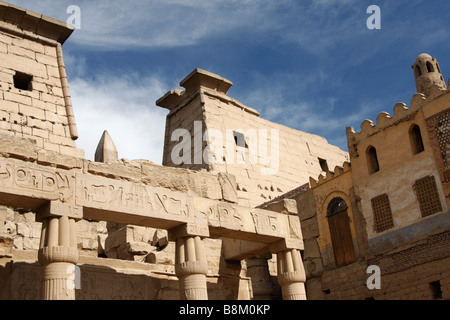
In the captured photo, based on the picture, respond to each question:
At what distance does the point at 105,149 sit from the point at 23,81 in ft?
10.1

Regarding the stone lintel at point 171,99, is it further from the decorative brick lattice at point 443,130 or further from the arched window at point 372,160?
the decorative brick lattice at point 443,130

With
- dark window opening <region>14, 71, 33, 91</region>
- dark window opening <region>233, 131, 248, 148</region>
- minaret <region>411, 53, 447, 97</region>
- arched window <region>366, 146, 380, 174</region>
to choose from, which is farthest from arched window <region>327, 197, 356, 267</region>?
dark window opening <region>14, 71, 33, 91</region>

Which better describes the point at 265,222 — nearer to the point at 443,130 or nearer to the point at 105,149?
the point at 105,149

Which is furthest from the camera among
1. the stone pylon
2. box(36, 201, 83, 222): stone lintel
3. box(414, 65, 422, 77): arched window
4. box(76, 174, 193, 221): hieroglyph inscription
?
box(414, 65, 422, 77): arched window

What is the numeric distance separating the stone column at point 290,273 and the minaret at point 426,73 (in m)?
9.61

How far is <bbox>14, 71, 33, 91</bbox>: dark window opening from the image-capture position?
12188 mm

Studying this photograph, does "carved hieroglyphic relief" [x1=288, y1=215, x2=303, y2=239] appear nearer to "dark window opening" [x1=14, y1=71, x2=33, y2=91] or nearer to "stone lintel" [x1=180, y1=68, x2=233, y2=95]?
"dark window opening" [x1=14, y1=71, x2=33, y2=91]

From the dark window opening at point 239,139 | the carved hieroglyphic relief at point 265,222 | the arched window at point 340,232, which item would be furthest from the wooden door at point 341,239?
the carved hieroglyphic relief at point 265,222

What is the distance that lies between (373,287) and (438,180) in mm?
3408

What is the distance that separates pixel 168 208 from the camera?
9.34 meters

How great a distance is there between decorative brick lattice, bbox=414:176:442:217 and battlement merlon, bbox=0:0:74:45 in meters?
9.56
